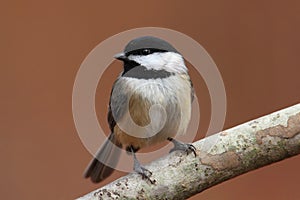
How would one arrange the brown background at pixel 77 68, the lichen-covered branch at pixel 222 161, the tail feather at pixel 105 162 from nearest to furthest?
the lichen-covered branch at pixel 222 161 → the tail feather at pixel 105 162 → the brown background at pixel 77 68

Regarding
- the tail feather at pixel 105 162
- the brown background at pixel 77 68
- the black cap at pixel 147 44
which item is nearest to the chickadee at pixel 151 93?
the black cap at pixel 147 44

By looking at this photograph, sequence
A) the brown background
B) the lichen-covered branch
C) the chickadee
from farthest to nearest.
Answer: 1. the brown background
2. the chickadee
3. the lichen-covered branch

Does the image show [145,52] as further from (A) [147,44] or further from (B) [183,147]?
(B) [183,147]

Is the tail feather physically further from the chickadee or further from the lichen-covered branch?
the lichen-covered branch

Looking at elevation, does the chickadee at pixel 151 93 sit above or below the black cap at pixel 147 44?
below

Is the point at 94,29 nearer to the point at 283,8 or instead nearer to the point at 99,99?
the point at 99,99

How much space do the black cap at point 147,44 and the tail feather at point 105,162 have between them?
0.31 m

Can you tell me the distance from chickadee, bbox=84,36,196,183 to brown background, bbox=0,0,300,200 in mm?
742

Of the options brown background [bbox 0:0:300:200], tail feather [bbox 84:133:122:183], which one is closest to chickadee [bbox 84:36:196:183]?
tail feather [bbox 84:133:122:183]

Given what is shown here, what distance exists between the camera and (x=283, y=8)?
8.53 ft

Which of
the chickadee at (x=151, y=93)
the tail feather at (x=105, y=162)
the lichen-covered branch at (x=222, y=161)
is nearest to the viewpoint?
the lichen-covered branch at (x=222, y=161)

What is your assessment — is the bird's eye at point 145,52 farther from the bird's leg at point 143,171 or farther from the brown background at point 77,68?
the brown background at point 77,68

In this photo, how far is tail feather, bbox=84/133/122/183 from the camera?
1911 mm

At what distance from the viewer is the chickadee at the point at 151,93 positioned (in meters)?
1.70
